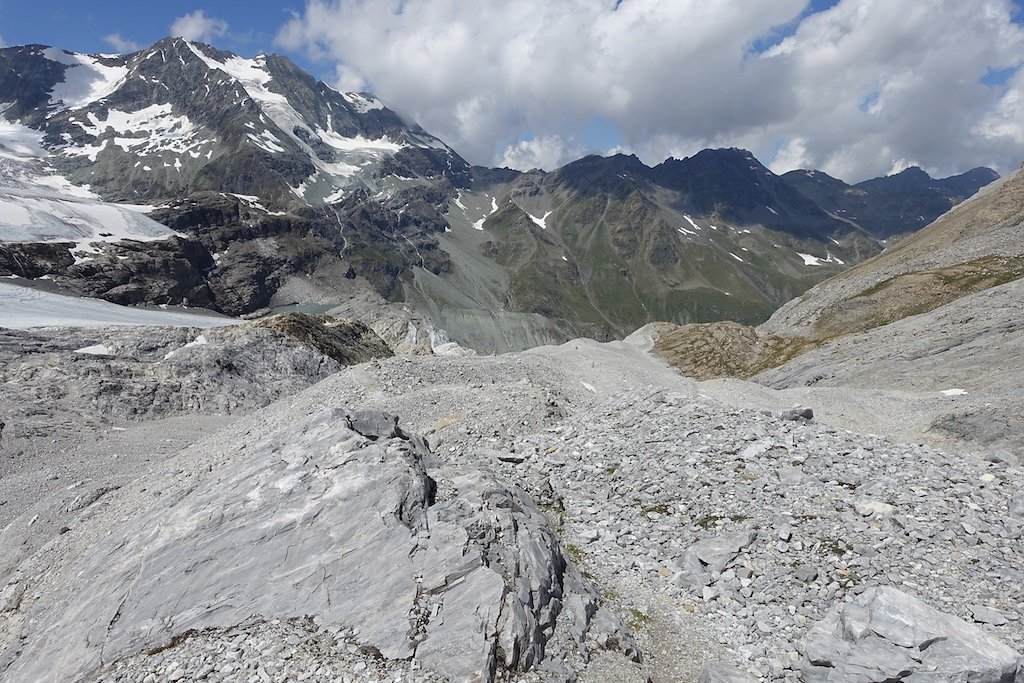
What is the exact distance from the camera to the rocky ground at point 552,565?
11.4 metres

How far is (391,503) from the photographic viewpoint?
46.6 ft

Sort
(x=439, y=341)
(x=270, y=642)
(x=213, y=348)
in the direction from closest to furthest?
1. (x=270, y=642)
2. (x=213, y=348)
3. (x=439, y=341)

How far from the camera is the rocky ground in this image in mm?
11383

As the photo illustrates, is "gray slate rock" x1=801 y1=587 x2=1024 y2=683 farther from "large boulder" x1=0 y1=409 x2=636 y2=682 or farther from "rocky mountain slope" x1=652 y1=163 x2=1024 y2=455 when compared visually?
"rocky mountain slope" x1=652 y1=163 x2=1024 y2=455

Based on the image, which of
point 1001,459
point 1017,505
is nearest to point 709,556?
point 1017,505

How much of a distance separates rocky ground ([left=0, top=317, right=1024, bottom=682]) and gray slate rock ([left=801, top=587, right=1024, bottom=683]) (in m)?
0.04

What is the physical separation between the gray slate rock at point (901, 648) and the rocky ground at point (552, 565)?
0.04 metres

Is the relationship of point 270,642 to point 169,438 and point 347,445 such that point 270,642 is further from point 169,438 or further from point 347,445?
point 169,438

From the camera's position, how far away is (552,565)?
13.7 metres

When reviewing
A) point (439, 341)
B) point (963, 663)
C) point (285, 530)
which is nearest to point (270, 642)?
point (285, 530)

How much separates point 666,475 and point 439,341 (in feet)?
336

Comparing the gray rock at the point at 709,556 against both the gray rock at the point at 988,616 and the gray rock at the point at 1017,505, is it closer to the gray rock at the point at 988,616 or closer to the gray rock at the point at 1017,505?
the gray rock at the point at 988,616

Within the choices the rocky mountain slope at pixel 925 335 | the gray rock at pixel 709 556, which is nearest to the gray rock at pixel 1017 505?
the gray rock at pixel 709 556

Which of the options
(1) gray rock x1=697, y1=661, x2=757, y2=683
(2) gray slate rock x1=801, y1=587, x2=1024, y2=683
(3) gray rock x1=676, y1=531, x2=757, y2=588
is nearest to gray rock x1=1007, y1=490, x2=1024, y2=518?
(2) gray slate rock x1=801, y1=587, x2=1024, y2=683
